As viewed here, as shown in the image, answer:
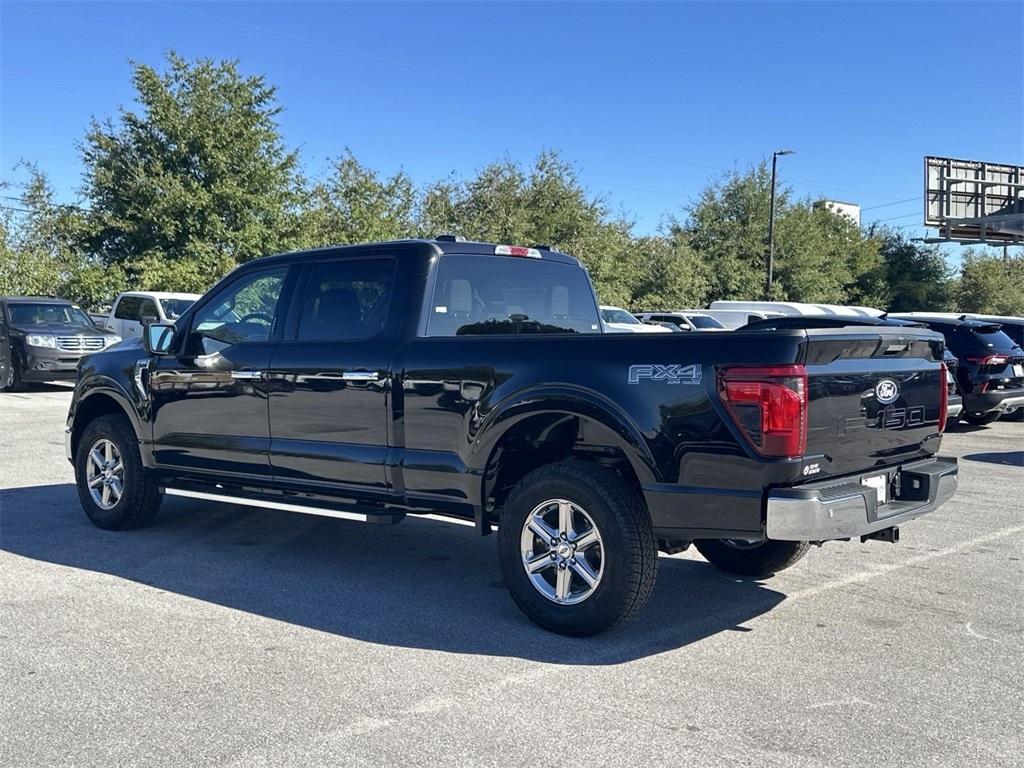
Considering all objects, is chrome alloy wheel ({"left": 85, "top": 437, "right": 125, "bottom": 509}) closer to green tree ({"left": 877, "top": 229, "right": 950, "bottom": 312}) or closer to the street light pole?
the street light pole

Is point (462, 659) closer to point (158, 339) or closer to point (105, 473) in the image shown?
point (158, 339)

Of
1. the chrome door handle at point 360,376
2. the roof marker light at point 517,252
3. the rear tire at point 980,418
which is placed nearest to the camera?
the chrome door handle at point 360,376

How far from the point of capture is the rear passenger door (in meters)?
5.52

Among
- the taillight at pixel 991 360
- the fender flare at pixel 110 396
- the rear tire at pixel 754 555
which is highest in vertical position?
the fender flare at pixel 110 396

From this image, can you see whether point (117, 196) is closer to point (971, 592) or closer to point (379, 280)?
point (379, 280)

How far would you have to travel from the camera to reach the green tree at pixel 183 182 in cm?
2827

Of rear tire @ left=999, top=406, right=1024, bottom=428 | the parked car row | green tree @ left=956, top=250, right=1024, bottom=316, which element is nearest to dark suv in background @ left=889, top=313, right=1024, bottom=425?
rear tire @ left=999, top=406, right=1024, bottom=428

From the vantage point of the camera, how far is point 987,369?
13.9 metres

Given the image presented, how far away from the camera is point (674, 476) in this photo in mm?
4434

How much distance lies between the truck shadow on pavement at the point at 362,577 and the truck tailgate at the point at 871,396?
3.64 ft

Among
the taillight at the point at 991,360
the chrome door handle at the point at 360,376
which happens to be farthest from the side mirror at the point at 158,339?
the taillight at the point at 991,360

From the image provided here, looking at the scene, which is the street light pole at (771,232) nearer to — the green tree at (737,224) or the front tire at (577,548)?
the green tree at (737,224)

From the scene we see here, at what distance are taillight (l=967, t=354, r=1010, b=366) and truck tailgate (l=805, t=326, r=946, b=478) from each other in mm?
9669

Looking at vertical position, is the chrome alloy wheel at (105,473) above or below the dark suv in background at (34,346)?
below
